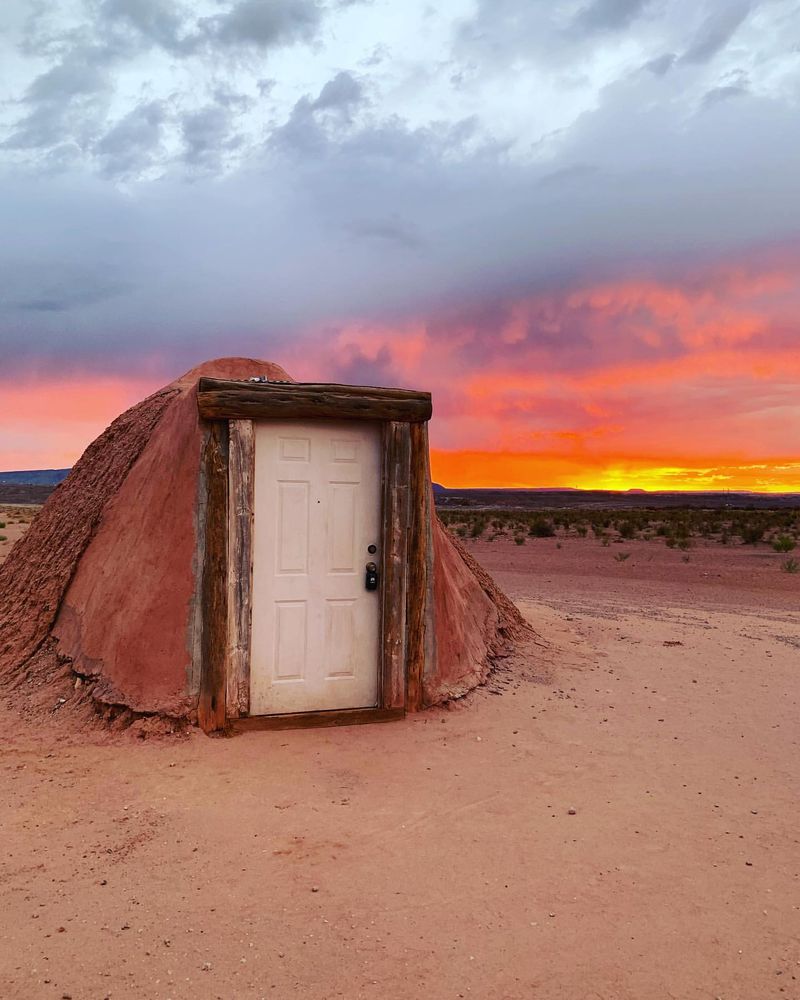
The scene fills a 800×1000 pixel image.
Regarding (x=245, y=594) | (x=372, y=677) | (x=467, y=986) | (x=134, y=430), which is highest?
(x=134, y=430)

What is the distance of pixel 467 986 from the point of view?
3.18 meters

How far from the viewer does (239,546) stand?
19.4 feet

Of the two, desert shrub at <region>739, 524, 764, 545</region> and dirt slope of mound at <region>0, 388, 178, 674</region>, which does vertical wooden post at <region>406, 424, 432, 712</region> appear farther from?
desert shrub at <region>739, 524, 764, 545</region>

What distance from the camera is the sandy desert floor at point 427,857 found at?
10.7 ft

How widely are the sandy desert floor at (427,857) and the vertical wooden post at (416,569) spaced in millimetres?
379

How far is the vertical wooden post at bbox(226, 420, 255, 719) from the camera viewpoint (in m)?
5.89

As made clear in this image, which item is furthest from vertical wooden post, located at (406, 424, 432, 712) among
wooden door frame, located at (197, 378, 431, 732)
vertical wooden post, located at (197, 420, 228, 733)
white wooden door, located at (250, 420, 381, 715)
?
vertical wooden post, located at (197, 420, 228, 733)

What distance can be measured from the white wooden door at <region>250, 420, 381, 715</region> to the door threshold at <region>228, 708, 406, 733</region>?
0.09 metres

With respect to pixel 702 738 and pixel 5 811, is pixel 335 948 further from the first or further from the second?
pixel 702 738

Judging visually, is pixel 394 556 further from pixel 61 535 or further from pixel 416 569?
pixel 61 535

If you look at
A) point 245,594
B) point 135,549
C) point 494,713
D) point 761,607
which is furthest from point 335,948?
point 761,607

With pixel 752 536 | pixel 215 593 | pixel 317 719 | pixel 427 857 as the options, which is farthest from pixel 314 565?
pixel 752 536

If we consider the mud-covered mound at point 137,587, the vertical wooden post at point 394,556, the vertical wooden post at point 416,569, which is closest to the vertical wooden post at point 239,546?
the mud-covered mound at point 137,587

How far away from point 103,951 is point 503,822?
7.89ft
